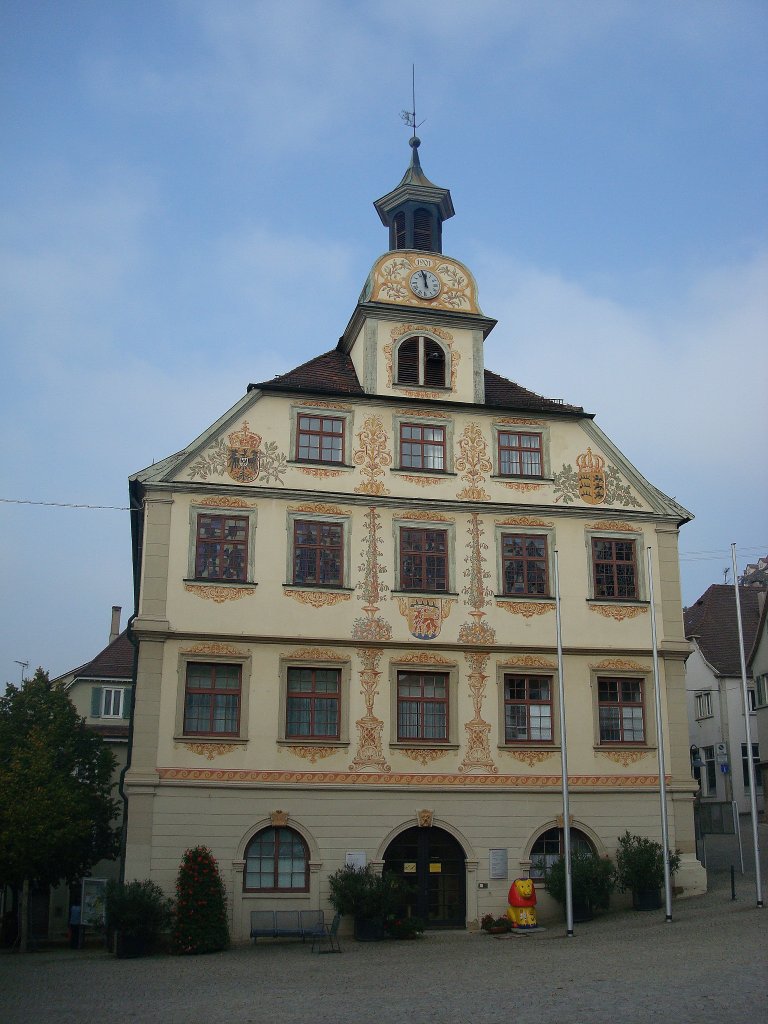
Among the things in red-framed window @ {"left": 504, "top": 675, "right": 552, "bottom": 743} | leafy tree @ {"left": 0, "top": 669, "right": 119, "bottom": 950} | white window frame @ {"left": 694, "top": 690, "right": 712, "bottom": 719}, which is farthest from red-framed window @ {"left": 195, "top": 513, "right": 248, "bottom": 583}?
white window frame @ {"left": 694, "top": 690, "right": 712, "bottom": 719}

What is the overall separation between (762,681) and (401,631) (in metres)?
25.8

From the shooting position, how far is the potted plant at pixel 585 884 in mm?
26047

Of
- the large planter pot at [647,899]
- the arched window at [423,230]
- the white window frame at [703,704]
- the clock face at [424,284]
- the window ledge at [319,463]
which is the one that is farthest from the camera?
the white window frame at [703,704]

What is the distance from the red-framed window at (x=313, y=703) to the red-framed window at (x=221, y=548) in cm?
284

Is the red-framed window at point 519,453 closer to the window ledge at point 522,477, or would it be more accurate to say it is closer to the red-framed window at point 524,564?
the window ledge at point 522,477

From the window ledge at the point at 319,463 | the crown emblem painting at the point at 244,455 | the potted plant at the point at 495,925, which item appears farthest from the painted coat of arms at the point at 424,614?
the potted plant at the point at 495,925

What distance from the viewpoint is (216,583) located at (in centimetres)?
2756

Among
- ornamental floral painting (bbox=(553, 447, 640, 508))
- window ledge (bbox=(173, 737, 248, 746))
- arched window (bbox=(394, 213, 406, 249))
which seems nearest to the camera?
window ledge (bbox=(173, 737, 248, 746))

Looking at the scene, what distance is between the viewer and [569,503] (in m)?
30.1

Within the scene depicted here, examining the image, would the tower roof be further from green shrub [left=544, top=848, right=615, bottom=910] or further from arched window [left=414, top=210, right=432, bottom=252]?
green shrub [left=544, top=848, right=615, bottom=910]

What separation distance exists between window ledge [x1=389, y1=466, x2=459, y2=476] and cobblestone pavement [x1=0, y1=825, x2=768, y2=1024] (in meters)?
11.3

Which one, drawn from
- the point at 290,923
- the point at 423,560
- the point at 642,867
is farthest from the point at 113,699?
the point at 642,867

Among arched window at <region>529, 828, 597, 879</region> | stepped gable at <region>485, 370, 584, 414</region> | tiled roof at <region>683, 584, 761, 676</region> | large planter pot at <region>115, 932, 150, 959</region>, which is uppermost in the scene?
stepped gable at <region>485, 370, 584, 414</region>

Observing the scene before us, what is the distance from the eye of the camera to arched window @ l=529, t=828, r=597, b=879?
27547mm
